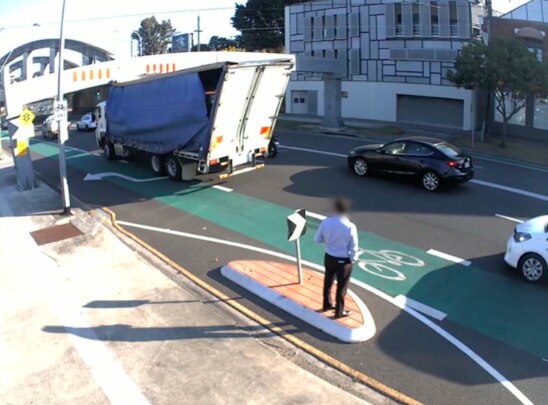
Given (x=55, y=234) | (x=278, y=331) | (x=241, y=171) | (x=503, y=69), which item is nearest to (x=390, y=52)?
(x=503, y=69)

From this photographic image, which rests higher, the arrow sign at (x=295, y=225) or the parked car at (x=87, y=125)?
the parked car at (x=87, y=125)

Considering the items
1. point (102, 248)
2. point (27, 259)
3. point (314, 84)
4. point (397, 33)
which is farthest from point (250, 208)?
point (314, 84)

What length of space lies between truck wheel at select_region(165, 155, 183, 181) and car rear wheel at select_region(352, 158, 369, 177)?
5654mm

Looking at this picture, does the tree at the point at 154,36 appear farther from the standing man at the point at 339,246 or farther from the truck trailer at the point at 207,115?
the standing man at the point at 339,246

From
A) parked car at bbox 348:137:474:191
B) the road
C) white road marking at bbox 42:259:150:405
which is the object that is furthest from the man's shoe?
parked car at bbox 348:137:474:191

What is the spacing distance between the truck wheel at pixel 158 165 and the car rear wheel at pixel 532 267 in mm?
12193

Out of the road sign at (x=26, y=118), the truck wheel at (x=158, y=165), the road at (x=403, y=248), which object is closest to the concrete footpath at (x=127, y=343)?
the road at (x=403, y=248)

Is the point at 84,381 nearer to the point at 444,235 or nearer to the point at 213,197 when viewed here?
the point at 444,235

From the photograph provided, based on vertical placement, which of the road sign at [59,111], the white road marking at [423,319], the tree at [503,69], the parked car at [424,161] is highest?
the tree at [503,69]

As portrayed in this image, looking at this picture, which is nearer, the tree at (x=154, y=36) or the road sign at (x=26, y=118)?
the road sign at (x=26, y=118)

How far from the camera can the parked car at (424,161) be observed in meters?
15.3

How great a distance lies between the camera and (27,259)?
35.0 feet

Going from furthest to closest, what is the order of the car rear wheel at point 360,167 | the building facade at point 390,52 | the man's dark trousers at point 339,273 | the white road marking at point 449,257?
the building facade at point 390,52, the car rear wheel at point 360,167, the white road marking at point 449,257, the man's dark trousers at point 339,273

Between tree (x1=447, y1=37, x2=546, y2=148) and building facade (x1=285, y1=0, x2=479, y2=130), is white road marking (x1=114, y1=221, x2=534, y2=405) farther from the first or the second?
building facade (x1=285, y1=0, x2=479, y2=130)
